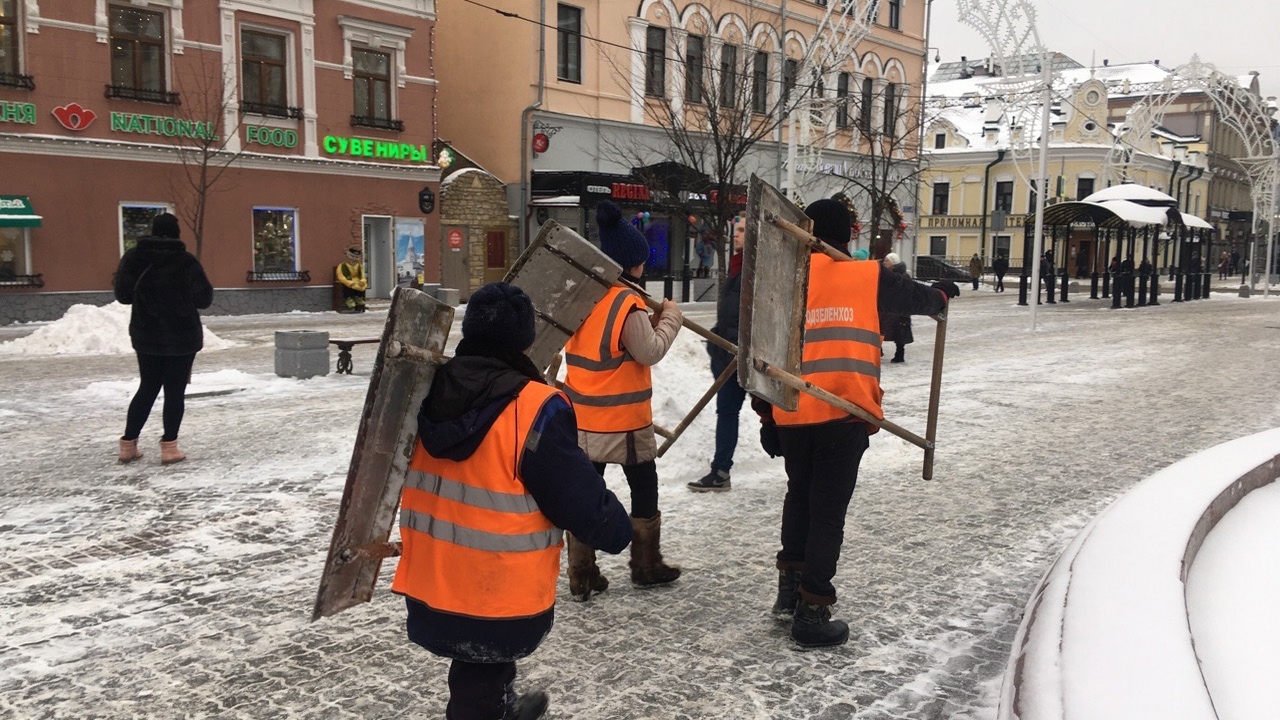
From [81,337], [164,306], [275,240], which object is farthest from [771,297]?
[275,240]

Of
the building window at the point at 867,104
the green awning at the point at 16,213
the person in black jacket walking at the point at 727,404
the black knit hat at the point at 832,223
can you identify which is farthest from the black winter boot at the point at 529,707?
the building window at the point at 867,104

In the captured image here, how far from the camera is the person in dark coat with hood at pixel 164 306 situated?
22.1 ft

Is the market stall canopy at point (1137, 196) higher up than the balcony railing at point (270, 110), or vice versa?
the balcony railing at point (270, 110)

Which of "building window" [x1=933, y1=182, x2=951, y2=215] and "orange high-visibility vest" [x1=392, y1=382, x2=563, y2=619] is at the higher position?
"building window" [x1=933, y1=182, x2=951, y2=215]

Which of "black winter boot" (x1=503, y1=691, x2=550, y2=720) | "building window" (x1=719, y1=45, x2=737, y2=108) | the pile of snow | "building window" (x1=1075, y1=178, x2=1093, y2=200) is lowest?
"black winter boot" (x1=503, y1=691, x2=550, y2=720)

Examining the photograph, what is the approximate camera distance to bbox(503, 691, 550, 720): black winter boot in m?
3.23

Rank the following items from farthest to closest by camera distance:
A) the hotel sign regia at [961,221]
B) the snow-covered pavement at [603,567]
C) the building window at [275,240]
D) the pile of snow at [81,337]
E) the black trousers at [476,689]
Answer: the hotel sign regia at [961,221] < the building window at [275,240] < the pile of snow at [81,337] < the snow-covered pavement at [603,567] < the black trousers at [476,689]

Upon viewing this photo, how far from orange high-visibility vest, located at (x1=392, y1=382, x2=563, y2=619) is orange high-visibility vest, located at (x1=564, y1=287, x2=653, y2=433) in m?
1.60

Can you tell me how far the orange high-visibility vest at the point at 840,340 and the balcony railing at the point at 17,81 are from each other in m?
19.1

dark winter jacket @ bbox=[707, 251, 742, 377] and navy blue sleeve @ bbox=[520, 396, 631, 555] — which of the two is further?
dark winter jacket @ bbox=[707, 251, 742, 377]

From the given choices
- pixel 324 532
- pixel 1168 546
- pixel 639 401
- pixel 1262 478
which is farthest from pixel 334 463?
pixel 1262 478

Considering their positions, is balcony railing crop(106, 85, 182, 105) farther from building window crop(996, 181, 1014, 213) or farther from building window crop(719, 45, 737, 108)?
building window crop(996, 181, 1014, 213)

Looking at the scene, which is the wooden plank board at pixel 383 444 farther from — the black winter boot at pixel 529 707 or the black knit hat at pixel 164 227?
the black knit hat at pixel 164 227

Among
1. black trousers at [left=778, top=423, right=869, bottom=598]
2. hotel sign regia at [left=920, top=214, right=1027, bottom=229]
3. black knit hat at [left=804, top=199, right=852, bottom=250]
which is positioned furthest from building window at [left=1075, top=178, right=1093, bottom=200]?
black trousers at [left=778, top=423, right=869, bottom=598]
